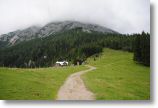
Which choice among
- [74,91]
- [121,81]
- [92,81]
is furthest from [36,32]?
[121,81]

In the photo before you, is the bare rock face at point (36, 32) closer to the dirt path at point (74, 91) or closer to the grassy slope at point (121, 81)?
the grassy slope at point (121, 81)

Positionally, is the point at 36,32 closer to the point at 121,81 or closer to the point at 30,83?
the point at 30,83

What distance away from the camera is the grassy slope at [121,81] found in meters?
10.2

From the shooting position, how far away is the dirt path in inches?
→ 403

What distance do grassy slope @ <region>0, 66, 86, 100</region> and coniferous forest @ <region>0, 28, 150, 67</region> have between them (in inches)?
12.3

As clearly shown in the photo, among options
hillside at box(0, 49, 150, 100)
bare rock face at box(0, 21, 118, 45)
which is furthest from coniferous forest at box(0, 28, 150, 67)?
hillside at box(0, 49, 150, 100)

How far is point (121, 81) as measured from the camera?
10.4m

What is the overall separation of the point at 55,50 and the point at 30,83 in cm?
179

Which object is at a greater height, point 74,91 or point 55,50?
point 55,50

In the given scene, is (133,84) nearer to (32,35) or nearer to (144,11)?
(144,11)

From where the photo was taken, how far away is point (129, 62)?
1095 centimetres

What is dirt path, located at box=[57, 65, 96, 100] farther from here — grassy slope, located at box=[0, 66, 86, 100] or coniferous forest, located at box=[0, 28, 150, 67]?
coniferous forest, located at box=[0, 28, 150, 67]

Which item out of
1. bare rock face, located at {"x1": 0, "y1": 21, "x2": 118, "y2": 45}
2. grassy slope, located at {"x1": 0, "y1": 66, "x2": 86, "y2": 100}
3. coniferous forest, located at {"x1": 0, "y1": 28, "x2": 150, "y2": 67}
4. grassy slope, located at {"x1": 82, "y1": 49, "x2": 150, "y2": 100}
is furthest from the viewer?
bare rock face, located at {"x1": 0, "y1": 21, "x2": 118, "y2": 45}

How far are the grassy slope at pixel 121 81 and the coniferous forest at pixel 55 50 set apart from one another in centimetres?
35
